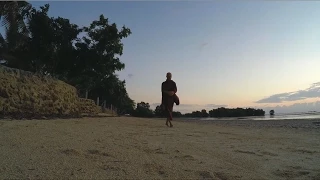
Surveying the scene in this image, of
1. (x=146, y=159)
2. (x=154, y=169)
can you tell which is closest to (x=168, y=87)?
(x=146, y=159)

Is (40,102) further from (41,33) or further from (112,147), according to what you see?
(41,33)

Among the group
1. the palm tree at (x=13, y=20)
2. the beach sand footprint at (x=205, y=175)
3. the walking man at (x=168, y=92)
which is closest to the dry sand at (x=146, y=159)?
the beach sand footprint at (x=205, y=175)

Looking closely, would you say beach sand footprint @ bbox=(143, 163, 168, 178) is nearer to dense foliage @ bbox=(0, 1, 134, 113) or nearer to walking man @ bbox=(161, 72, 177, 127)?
walking man @ bbox=(161, 72, 177, 127)

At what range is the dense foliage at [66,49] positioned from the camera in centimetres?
1716

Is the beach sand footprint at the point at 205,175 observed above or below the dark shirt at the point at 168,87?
below

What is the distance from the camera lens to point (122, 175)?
3.00 metres

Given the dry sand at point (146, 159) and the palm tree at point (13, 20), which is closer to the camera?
the dry sand at point (146, 159)

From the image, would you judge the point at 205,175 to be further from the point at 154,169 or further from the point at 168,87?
the point at 168,87

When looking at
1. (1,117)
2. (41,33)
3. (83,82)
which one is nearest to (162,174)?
(1,117)

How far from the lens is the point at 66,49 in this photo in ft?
61.7

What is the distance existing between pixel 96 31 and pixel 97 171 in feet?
52.8

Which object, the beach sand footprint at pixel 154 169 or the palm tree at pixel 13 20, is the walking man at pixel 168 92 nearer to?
the beach sand footprint at pixel 154 169

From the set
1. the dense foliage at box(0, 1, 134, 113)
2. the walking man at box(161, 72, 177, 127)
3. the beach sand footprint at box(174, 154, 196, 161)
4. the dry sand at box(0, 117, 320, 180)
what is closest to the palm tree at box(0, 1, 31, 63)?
the dense foliage at box(0, 1, 134, 113)

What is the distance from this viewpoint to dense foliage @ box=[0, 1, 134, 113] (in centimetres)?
1716
